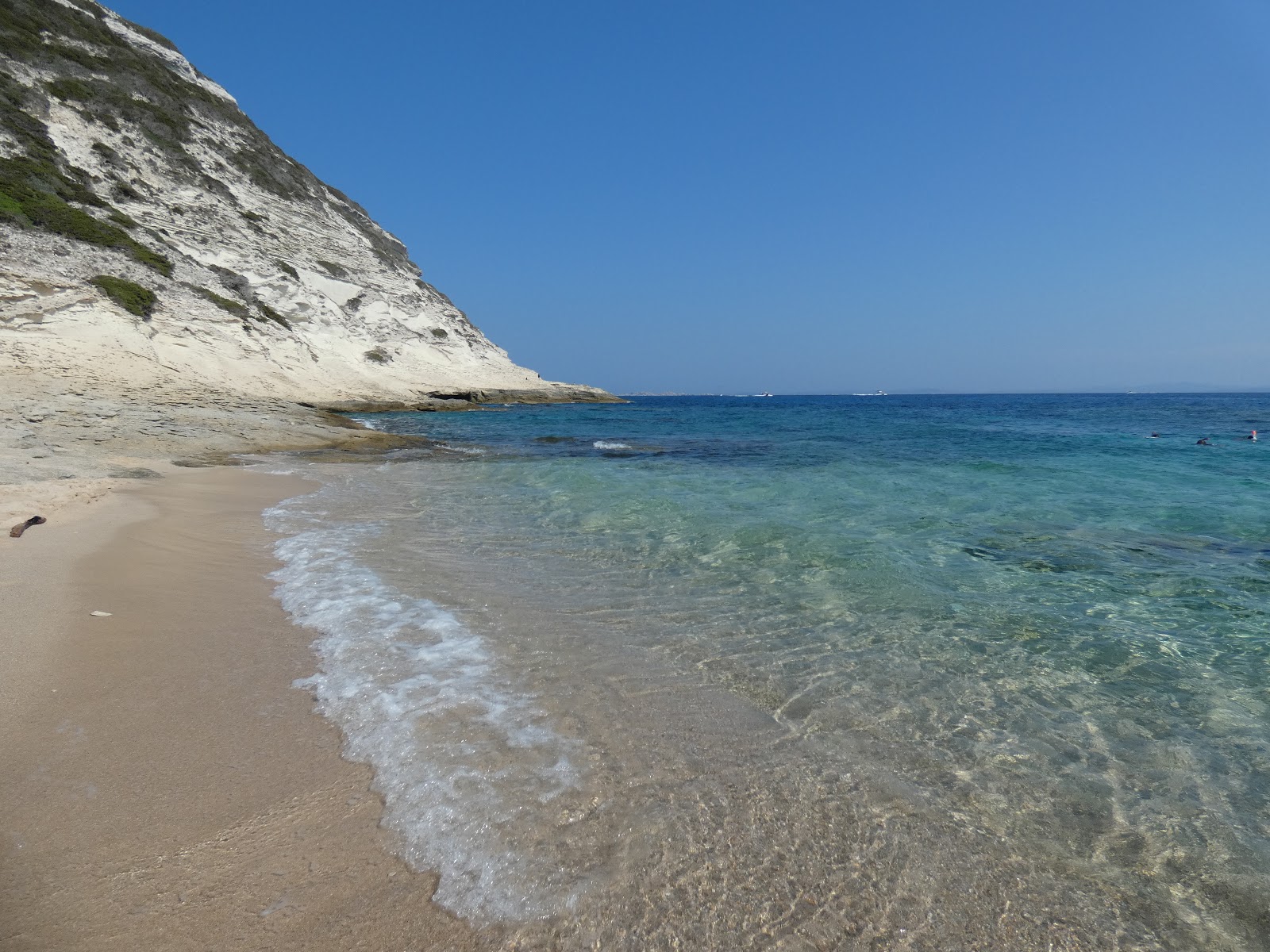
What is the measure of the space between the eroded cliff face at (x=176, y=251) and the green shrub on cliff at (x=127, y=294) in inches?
3.1

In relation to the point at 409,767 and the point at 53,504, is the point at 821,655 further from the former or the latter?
the point at 53,504

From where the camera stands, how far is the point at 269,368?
2912cm

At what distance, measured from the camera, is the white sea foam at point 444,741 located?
2.55 meters

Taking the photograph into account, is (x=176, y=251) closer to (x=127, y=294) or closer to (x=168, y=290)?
(x=168, y=290)

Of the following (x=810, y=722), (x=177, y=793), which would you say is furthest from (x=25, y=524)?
(x=810, y=722)

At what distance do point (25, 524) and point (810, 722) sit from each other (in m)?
8.28

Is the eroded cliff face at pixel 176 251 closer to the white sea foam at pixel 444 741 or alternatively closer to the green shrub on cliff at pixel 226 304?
the green shrub on cliff at pixel 226 304

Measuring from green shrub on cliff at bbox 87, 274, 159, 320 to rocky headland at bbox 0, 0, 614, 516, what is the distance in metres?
0.08

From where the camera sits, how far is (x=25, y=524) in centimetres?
680

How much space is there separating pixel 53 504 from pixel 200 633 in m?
5.44

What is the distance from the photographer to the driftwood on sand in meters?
6.51

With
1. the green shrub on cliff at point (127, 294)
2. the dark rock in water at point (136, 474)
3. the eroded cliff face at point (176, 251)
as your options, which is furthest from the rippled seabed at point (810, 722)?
the green shrub on cliff at point (127, 294)

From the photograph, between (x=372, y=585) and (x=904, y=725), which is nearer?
(x=904, y=725)

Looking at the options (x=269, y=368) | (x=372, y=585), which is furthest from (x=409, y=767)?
(x=269, y=368)
